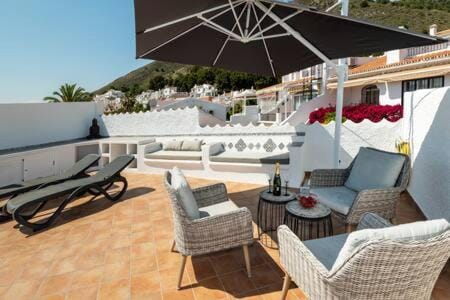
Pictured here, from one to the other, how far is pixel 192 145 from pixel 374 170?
497 cm

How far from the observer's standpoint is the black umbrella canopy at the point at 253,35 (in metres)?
3.21

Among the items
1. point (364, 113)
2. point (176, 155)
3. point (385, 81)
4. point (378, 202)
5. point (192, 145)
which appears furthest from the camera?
point (385, 81)

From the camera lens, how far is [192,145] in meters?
7.66

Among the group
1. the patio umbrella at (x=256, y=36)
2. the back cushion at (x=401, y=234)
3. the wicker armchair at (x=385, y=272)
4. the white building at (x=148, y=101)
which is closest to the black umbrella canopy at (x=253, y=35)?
the patio umbrella at (x=256, y=36)

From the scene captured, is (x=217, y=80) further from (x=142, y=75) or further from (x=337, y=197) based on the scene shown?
(x=337, y=197)

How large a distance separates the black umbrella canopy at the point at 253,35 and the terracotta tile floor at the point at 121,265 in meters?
2.91

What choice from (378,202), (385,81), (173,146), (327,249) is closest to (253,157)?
(173,146)

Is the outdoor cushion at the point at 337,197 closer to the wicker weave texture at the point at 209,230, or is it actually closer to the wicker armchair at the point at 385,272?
the wicker weave texture at the point at 209,230

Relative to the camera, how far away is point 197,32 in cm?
442

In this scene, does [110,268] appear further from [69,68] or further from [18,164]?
[69,68]

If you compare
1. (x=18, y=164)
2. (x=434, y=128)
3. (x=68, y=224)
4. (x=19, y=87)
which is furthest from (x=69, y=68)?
(x=434, y=128)

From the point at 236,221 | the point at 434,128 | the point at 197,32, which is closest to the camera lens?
the point at 236,221

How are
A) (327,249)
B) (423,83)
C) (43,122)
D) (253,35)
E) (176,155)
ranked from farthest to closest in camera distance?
(423,83) < (43,122) < (176,155) < (253,35) < (327,249)

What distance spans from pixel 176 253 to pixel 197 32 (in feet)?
11.6
